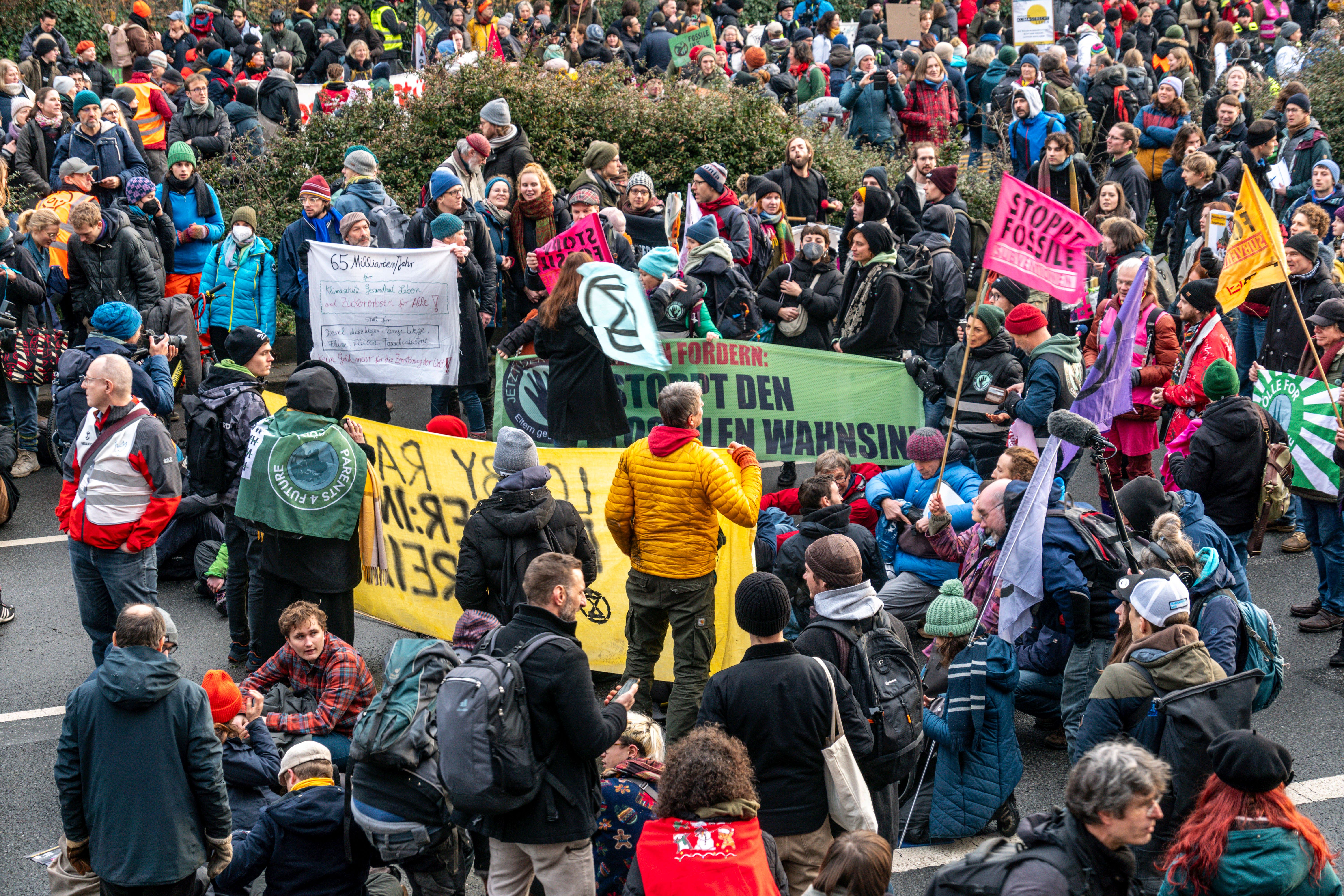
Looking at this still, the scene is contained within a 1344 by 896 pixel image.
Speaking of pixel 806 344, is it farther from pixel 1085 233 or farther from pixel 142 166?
pixel 142 166

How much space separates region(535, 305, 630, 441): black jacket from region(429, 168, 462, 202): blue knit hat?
86.5 inches

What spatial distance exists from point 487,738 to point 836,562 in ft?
5.24

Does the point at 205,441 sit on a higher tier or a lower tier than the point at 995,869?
lower

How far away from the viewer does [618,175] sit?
12602 mm

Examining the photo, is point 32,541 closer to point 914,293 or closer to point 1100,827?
point 914,293

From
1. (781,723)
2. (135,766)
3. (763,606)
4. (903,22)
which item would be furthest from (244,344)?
(903,22)

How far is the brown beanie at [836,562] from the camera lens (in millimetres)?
5367

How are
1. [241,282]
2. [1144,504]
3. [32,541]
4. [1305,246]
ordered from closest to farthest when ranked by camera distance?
1. [1144,504]
2. [1305,246]
3. [32,541]
4. [241,282]


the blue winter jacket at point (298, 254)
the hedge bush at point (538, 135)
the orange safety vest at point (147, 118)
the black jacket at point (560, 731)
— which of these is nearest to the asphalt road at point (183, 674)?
the black jacket at point (560, 731)

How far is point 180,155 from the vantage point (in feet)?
41.3

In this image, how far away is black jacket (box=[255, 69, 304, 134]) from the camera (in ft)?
54.7

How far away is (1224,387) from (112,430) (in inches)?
256

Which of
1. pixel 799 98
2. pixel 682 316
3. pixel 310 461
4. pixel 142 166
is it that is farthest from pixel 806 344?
pixel 799 98

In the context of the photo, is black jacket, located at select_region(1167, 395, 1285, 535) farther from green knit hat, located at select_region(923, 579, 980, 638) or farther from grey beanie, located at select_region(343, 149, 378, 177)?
grey beanie, located at select_region(343, 149, 378, 177)
